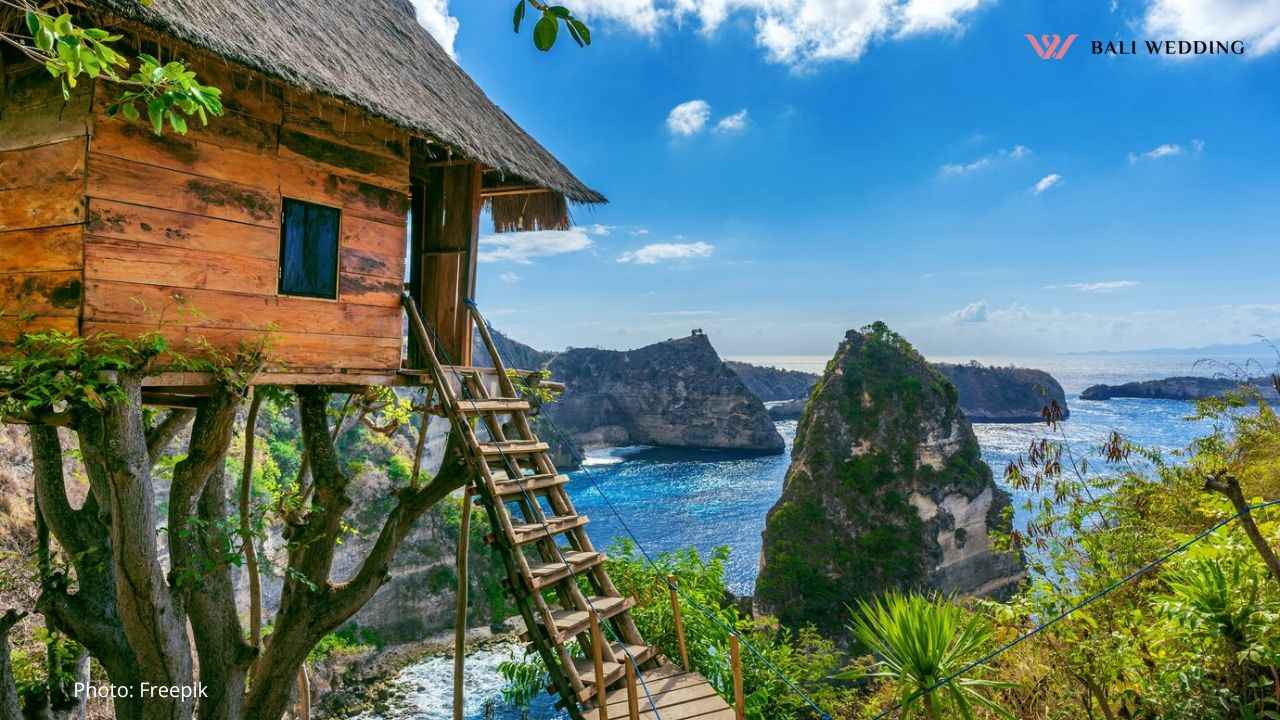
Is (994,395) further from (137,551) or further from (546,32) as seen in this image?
(546,32)

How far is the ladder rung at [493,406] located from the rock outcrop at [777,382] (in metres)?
113

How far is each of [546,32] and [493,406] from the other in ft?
17.7

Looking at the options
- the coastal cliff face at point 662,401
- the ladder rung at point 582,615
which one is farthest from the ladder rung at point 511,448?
the coastal cliff face at point 662,401

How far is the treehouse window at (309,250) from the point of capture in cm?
622

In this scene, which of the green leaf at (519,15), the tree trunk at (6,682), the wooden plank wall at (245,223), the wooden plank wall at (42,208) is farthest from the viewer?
the tree trunk at (6,682)

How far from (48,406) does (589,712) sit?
4643 mm

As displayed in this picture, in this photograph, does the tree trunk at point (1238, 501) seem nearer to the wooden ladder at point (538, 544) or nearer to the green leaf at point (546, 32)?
the green leaf at point (546, 32)

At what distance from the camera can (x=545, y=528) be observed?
6328mm

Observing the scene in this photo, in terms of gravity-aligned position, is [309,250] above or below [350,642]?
above

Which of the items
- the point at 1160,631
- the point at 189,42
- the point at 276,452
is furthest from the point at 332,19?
the point at 276,452

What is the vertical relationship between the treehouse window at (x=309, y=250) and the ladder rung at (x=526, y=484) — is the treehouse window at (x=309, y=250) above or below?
above

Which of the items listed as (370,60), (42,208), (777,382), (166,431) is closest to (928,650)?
(42,208)

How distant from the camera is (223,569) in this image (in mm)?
6996

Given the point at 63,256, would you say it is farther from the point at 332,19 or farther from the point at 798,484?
the point at 798,484
